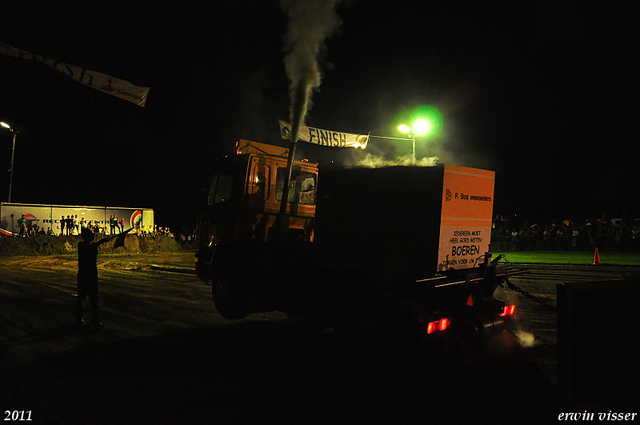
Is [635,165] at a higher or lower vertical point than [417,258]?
higher

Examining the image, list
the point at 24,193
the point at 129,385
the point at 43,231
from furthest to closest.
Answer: the point at 24,193 < the point at 43,231 < the point at 129,385

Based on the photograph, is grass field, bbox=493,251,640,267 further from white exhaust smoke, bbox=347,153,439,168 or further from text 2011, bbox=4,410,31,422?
text 2011, bbox=4,410,31,422

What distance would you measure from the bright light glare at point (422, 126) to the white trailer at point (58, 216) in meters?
20.3

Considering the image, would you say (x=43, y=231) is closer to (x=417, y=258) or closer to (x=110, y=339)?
(x=110, y=339)

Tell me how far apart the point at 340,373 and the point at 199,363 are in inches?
69.4

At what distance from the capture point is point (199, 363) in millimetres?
5320

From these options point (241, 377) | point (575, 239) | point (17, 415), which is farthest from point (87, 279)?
point (575, 239)

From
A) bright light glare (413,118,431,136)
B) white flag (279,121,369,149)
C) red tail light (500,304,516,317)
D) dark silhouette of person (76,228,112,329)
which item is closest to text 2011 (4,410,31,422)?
dark silhouette of person (76,228,112,329)

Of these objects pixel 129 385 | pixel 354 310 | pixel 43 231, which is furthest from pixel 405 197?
pixel 43 231

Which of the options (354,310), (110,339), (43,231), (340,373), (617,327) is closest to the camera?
(617,327)

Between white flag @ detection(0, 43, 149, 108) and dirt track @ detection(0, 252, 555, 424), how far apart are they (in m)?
6.23

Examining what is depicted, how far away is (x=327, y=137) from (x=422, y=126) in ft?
20.3

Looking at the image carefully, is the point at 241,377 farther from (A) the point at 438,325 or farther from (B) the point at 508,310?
(B) the point at 508,310

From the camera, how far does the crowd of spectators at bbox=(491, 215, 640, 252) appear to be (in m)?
23.2
